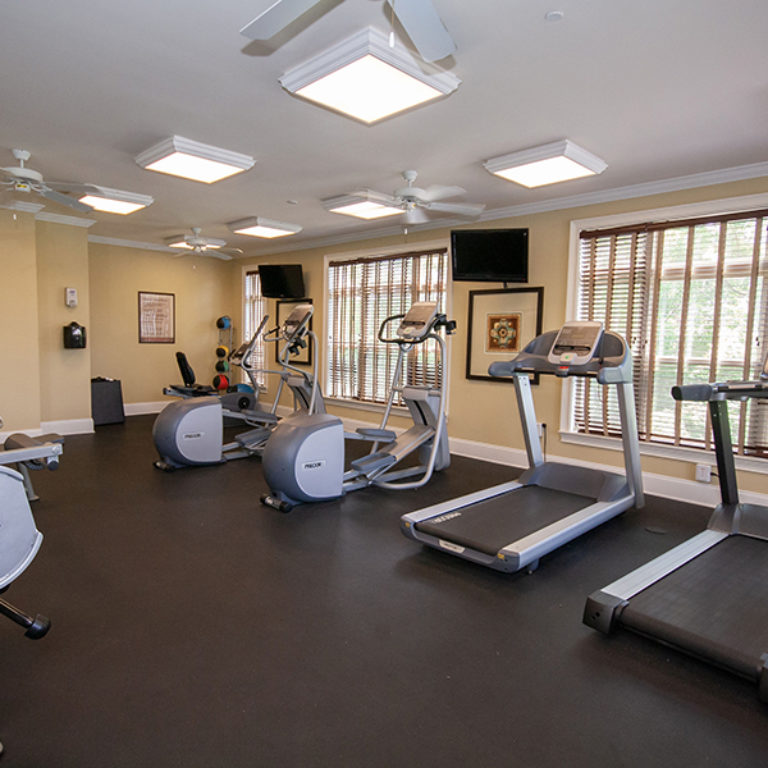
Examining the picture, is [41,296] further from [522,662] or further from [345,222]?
[522,662]

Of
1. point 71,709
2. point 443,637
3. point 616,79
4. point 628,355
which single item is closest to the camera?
point 71,709

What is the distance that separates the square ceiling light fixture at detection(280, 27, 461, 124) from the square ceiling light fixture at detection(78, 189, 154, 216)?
2.55 m

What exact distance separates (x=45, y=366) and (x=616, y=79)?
265 inches

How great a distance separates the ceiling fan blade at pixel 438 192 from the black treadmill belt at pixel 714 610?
9.51 ft

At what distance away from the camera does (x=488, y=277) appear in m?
5.16

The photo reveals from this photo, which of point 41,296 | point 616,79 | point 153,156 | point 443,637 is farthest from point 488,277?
point 41,296

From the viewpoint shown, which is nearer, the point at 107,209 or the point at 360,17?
the point at 360,17

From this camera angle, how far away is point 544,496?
3764 millimetres

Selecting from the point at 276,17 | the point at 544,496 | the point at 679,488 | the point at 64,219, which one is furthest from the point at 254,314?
the point at 276,17

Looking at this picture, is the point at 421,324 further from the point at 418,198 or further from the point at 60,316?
the point at 60,316

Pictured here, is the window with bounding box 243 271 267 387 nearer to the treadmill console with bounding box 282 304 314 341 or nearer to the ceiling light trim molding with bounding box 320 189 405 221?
the treadmill console with bounding box 282 304 314 341

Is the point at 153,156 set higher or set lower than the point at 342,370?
higher

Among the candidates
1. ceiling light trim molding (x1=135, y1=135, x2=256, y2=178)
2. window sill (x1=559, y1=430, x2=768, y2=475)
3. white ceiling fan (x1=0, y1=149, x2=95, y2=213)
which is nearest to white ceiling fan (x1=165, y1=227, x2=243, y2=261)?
white ceiling fan (x1=0, y1=149, x2=95, y2=213)

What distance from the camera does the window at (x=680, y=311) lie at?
3.97 m
